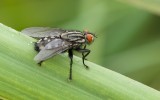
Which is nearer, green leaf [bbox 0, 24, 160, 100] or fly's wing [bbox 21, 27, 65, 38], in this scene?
green leaf [bbox 0, 24, 160, 100]

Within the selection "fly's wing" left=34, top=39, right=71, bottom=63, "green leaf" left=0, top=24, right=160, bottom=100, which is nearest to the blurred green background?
"fly's wing" left=34, top=39, right=71, bottom=63

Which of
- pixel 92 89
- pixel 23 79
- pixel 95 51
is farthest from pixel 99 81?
pixel 95 51

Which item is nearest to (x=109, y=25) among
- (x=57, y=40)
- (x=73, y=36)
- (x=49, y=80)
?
(x=73, y=36)

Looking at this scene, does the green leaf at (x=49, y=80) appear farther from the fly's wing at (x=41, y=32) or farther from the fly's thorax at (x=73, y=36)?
the fly's thorax at (x=73, y=36)

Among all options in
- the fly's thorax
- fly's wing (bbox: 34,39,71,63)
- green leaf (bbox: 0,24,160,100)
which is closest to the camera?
green leaf (bbox: 0,24,160,100)

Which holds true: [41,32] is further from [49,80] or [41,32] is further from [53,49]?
[49,80]

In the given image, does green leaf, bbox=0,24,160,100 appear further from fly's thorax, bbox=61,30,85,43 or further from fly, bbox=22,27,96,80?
fly's thorax, bbox=61,30,85,43

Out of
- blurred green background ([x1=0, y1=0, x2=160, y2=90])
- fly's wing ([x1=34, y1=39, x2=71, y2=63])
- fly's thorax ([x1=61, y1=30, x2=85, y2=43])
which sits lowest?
blurred green background ([x1=0, y1=0, x2=160, y2=90])
